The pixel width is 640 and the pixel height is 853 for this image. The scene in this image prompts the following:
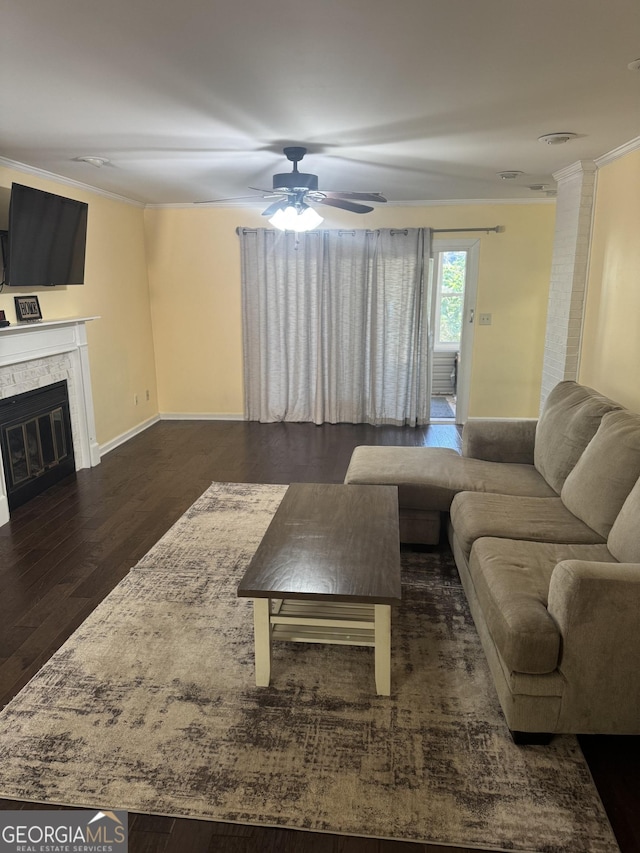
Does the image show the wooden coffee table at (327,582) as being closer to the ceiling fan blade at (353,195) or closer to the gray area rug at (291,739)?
the gray area rug at (291,739)

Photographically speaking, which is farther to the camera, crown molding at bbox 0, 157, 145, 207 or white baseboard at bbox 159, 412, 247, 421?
white baseboard at bbox 159, 412, 247, 421

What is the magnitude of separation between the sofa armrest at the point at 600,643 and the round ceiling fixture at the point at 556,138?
8.42 ft

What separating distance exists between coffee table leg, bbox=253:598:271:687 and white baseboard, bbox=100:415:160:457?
3.64 metres

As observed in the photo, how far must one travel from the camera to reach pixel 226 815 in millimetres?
1824

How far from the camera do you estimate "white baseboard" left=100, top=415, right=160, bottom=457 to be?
5617 mm

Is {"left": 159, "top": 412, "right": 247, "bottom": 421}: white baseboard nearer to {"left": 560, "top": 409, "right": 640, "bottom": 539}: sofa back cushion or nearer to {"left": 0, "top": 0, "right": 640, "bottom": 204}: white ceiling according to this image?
{"left": 0, "top": 0, "right": 640, "bottom": 204}: white ceiling

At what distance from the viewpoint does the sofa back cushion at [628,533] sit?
2.31 metres

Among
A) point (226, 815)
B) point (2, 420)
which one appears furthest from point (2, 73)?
point (226, 815)

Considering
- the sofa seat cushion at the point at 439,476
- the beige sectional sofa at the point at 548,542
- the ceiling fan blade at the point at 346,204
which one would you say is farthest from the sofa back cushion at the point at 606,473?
the ceiling fan blade at the point at 346,204

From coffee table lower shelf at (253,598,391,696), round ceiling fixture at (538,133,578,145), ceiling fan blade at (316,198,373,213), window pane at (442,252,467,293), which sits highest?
round ceiling fixture at (538,133,578,145)

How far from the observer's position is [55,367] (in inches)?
185

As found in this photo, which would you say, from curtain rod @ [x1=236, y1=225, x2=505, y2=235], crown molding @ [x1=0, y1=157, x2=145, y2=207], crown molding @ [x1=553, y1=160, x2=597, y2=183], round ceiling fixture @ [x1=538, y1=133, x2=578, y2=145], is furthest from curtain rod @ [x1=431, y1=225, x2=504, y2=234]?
crown molding @ [x1=0, y1=157, x2=145, y2=207]

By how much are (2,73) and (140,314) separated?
4.14 m

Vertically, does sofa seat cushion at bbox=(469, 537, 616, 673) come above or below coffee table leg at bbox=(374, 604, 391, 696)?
above
